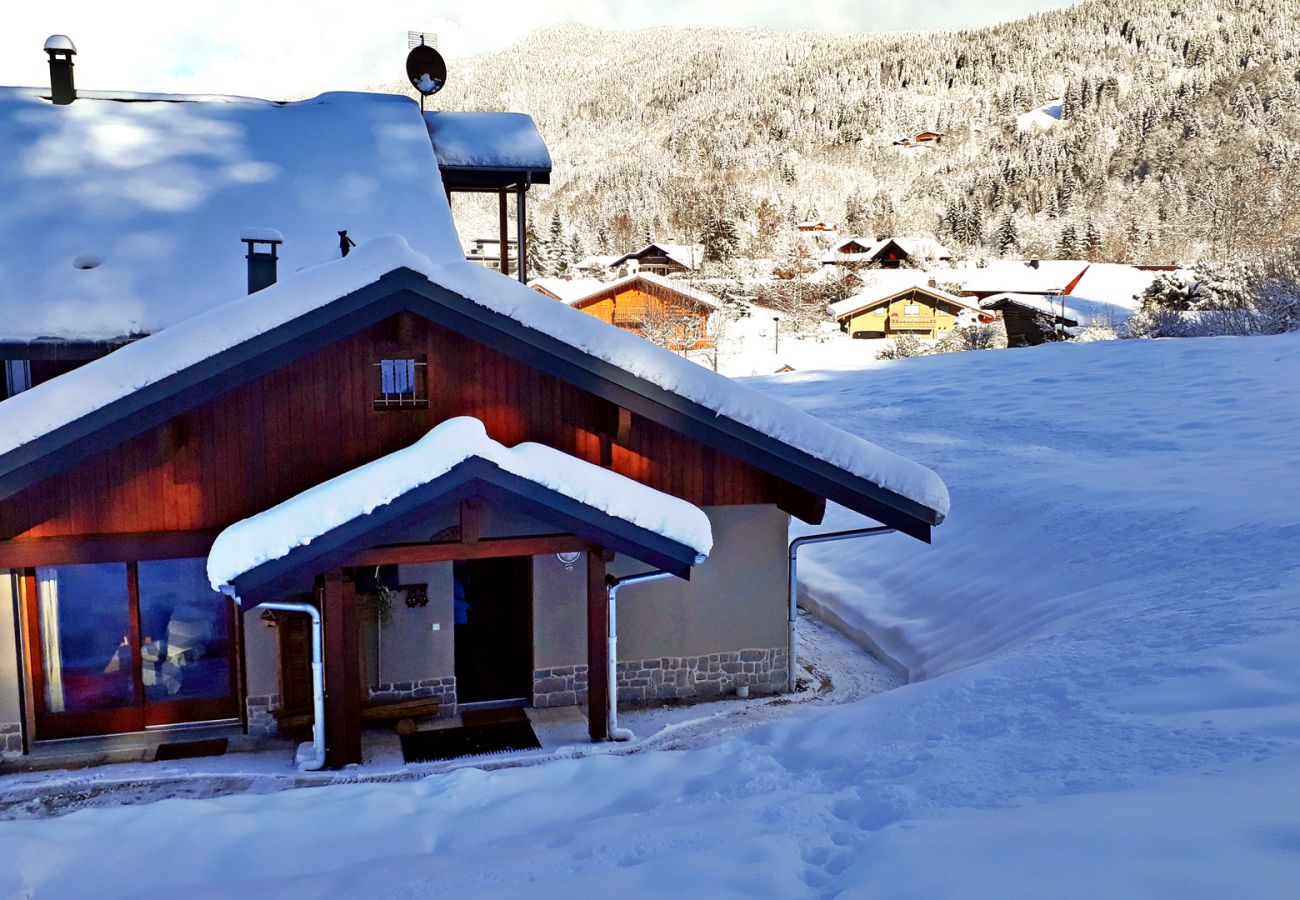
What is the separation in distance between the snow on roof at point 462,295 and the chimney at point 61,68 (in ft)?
26.1

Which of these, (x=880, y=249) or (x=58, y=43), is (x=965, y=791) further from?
(x=880, y=249)

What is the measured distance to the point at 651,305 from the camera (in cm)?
5094

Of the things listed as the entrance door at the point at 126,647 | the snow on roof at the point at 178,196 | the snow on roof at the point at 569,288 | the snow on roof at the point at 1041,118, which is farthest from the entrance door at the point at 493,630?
the snow on roof at the point at 1041,118

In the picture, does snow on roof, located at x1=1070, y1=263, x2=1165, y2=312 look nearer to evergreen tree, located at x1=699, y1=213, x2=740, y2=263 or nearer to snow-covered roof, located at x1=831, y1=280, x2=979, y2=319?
snow-covered roof, located at x1=831, y1=280, x2=979, y2=319

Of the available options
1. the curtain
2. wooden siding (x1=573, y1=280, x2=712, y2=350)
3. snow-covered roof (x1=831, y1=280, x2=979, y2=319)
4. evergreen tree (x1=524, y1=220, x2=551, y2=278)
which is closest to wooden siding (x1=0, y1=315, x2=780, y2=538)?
the curtain

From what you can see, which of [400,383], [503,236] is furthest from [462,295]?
[503,236]

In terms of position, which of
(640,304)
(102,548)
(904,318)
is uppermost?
(640,304)

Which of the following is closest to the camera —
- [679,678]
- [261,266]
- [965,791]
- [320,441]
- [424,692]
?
[965,791]

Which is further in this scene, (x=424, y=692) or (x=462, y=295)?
(x=424, y=692)

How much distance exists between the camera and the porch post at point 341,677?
8.15 metres

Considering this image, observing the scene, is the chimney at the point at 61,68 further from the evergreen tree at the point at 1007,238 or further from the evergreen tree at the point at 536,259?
the evergreen tree at the point at 1007,238

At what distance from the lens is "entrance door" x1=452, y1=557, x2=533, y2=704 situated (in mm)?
9719

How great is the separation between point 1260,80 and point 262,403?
477 feet

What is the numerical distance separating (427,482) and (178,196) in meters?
7.26
